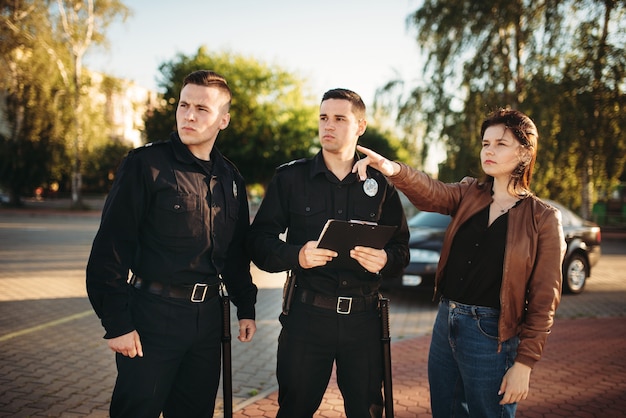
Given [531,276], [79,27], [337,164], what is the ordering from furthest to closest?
[79,27], [337,164], [531,276]

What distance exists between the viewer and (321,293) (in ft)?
9.33

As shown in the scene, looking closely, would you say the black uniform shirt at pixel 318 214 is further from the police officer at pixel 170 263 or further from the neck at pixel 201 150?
the neck at pixel 201 150

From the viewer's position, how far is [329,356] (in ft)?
9.23

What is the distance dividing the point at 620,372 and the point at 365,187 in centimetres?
425

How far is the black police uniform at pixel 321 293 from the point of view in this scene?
278cm

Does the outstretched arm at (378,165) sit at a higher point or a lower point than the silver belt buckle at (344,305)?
higher

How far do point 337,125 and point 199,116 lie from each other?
830 millimetres

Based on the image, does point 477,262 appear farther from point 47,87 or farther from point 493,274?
point 47,87

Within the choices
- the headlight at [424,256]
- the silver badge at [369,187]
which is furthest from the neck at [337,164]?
the headlight at [424,256]

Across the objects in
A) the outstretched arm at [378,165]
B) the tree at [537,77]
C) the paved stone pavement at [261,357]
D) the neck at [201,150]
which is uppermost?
the tree at [537,77]

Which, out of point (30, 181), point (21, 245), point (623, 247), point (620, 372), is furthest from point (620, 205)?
point (30, 181)

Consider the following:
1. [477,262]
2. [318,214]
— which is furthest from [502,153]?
[318,214]

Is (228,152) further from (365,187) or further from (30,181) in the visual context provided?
(365,187)

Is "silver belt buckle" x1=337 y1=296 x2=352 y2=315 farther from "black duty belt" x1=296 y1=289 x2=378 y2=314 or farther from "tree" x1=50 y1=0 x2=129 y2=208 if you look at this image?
"tree" x1=50 y1=0 x2=129 y2=208
